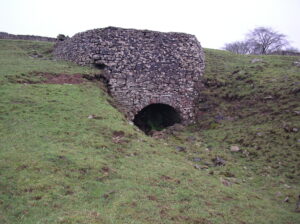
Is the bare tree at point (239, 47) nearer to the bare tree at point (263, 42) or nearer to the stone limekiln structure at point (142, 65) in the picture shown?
the bare tree at point (263, 42)

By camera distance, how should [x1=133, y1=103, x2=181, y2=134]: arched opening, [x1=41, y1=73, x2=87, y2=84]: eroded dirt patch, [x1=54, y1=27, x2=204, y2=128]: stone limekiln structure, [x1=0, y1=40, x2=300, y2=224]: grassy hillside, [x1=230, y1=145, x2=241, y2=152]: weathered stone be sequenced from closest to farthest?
[x1=0, y1=40, x2=300, y2=224]: grassy hillside, [x1=230, y1=145, x2=241, y2=152]: weathered stone, [x1=41, y1=73, x2=87, y2=84]: eroded dirt patch, [x1=54, y1=27, x2=204, y2=128]: stone limekiln structure, [x1=133, y1=103, x2=181, y2=134]: arched opening

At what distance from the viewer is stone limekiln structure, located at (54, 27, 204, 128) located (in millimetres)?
18703

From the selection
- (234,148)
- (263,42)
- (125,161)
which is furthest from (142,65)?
(263,42)

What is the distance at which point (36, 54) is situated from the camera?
24.6 m

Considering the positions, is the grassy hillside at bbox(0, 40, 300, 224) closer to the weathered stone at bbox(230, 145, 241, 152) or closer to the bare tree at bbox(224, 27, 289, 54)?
the weathered stone at bbox(230, 145, 241, 152)

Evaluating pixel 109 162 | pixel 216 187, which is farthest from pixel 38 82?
pixel 216 187

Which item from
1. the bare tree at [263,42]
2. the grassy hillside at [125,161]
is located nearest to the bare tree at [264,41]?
the bare tree at [263,42]

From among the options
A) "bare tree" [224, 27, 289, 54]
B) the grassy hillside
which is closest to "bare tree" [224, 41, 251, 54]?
"bare tree" [224, 27, 289, 54]

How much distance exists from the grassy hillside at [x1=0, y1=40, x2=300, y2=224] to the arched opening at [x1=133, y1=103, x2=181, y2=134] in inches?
81.6

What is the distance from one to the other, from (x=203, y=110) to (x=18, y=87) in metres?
11.3

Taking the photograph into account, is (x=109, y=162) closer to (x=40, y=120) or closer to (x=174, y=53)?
(x=40, y=120)

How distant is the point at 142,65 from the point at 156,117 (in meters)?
3.76

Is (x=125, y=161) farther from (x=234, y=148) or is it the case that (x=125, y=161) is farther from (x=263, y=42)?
(x=263, y=42)

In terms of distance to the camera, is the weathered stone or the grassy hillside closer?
the grassy hillside
